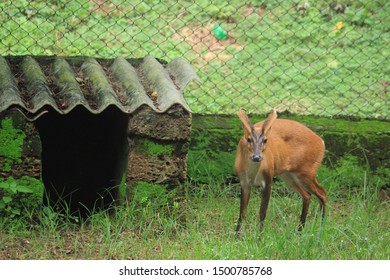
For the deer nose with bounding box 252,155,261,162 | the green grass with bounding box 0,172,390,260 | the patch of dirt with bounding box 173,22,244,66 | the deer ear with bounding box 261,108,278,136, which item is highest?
the patch of dirt with bounding box 173,22,244,66

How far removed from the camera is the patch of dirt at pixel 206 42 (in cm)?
Answer: 1018

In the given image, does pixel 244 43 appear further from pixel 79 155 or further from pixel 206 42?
pixel 79 155

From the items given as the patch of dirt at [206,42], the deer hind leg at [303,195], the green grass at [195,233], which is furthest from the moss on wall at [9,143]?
the patch of dirt at [206,42]

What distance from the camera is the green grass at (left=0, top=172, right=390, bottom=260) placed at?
6.79 m

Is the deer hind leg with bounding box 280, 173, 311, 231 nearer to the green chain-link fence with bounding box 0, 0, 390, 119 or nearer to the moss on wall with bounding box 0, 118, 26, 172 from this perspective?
the green chain-link fence with bounding box 0, 0, 390, 119

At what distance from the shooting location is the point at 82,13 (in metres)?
10.3

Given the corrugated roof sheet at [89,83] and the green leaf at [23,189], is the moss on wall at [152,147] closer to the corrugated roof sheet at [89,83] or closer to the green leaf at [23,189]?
the corrugated roof sheet at [89,83]

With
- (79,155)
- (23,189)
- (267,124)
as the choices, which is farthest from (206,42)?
(23,189)

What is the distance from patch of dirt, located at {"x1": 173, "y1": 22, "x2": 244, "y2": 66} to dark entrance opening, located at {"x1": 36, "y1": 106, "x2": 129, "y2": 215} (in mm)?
1796

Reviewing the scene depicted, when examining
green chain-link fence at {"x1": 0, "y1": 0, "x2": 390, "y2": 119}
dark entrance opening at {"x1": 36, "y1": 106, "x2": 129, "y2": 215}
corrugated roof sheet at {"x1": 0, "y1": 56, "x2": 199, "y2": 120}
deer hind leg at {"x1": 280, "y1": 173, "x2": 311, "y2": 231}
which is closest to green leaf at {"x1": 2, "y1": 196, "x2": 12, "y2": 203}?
Result: corrugated roof sheet at {"x1": 0, "y1": 56, "x2": 199, "y2": 120}

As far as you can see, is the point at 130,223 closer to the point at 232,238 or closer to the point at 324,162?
Answer: the point at 232,238

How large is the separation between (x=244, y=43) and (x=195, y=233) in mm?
3551

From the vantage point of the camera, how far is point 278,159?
7668mm

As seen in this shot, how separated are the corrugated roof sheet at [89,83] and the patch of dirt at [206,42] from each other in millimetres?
1862
